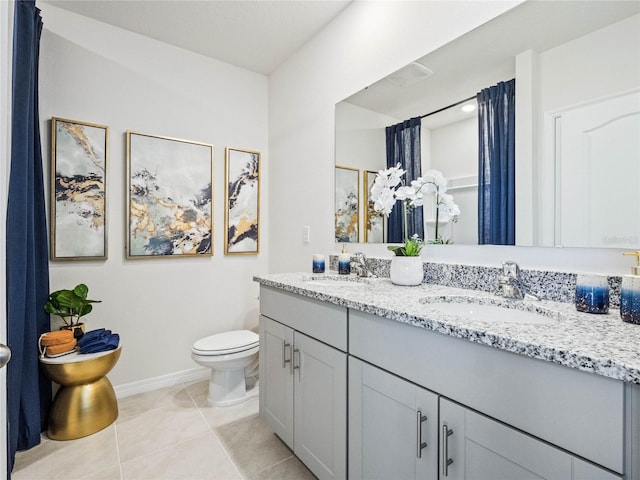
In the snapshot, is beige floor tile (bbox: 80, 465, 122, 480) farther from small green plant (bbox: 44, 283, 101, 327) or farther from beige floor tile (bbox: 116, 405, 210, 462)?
small green plant (bbox: 44, 283, 101, 327)

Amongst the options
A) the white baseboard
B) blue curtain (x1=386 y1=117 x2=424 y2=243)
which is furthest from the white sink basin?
the white baseboard

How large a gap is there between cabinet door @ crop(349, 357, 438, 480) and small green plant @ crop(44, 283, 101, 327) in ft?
5.53

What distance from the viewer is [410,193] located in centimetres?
170

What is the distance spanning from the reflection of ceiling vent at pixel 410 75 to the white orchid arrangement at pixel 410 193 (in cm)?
43

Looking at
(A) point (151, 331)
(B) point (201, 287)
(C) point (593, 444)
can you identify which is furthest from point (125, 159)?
(C) point (593, 444)

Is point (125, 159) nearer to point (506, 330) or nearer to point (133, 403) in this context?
point (133, 403)

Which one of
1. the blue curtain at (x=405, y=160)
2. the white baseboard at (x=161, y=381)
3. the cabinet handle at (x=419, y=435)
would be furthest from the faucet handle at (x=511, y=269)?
the white baseboard at (x=161, y=381)

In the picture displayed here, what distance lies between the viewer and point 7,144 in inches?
27.4

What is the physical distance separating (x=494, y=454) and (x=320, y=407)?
0.74 m

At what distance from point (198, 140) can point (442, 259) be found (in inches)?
80.2

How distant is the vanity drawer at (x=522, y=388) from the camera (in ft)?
2.01

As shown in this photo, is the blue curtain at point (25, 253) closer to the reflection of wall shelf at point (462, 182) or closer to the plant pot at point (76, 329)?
the plant pot at point (76, 329)

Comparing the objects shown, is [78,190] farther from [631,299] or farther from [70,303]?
[631,299]

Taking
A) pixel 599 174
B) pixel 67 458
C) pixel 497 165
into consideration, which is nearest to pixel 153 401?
pixel 67 458
